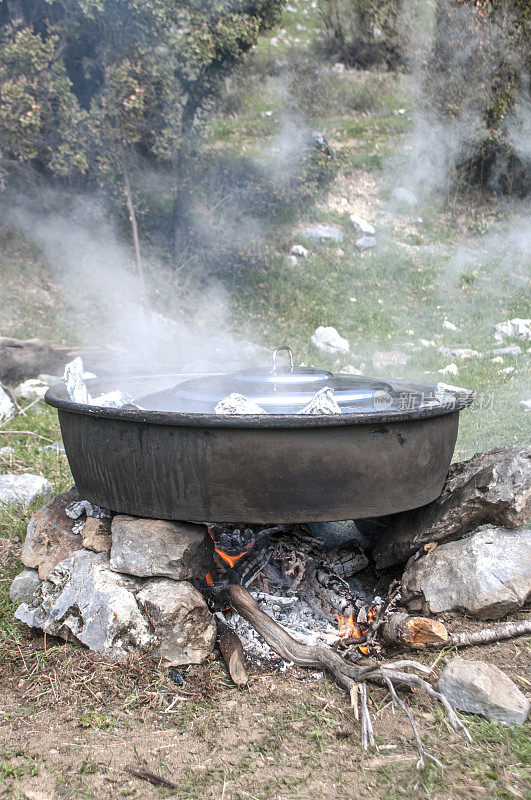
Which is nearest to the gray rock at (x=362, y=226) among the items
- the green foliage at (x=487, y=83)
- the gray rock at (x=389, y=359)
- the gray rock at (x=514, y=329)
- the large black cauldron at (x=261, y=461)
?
the green foliage at (x=487, y=83)

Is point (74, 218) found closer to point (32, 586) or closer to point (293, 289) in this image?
point (293, 289)

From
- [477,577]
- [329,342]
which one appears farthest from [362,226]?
[477,577]

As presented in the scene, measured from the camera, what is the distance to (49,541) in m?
2.37

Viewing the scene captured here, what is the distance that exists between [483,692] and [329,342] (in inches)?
197

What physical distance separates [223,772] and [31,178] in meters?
7.92

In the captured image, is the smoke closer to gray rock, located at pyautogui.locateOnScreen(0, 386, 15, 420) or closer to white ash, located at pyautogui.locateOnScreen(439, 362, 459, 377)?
gray rock, located at pyautogui.locateOnScreen(0, 386, 15, 420)

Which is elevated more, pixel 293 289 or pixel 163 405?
pixel 163 405

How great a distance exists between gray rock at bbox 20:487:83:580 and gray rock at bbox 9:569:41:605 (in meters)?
0.04

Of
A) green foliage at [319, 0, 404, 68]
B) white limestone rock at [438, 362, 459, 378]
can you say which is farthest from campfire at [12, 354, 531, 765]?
green foliage at [319, 0, 404, 68]

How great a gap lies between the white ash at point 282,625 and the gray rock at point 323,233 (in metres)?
7.48

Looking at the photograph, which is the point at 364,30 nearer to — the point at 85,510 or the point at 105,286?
the point at 105,286

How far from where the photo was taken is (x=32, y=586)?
92.0 inches

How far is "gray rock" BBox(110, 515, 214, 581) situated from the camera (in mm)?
2066

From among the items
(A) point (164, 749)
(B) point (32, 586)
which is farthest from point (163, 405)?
(A) point (164, 749)
